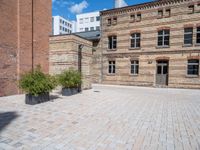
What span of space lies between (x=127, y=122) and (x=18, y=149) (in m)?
3.48

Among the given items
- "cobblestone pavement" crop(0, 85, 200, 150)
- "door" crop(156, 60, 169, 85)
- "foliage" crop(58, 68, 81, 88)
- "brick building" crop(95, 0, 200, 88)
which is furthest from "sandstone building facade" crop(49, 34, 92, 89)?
"door" crop(156, 60, 169, 85)

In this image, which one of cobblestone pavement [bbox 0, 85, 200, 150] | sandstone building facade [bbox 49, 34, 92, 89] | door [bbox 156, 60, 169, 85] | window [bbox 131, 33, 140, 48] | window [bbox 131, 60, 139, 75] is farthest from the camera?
window [bbox 131, 60, 139, 75]

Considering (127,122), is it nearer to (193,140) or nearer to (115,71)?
(193,140)

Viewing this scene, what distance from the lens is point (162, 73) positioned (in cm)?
1812

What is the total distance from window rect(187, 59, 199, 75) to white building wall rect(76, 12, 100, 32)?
4674 centimetres

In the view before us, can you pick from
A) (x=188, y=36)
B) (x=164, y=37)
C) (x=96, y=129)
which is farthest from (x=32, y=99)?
(x=188, y=36)

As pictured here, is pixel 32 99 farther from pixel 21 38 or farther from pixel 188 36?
pixel 188 36

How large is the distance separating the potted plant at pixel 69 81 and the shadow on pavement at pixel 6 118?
15.8ft

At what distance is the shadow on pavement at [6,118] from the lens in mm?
5351

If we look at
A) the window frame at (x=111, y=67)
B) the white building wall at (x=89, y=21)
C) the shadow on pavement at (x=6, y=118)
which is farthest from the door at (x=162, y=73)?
the white building wall at (x=89, y=21)

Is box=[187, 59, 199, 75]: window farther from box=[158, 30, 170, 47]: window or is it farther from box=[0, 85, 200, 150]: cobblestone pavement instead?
box=[0, 85, 200, 150]: cobblestone pavement

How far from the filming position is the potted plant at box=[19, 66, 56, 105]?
8.19 metres

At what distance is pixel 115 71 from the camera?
67.5ft

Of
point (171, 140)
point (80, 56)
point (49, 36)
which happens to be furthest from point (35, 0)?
point (171, 140)
